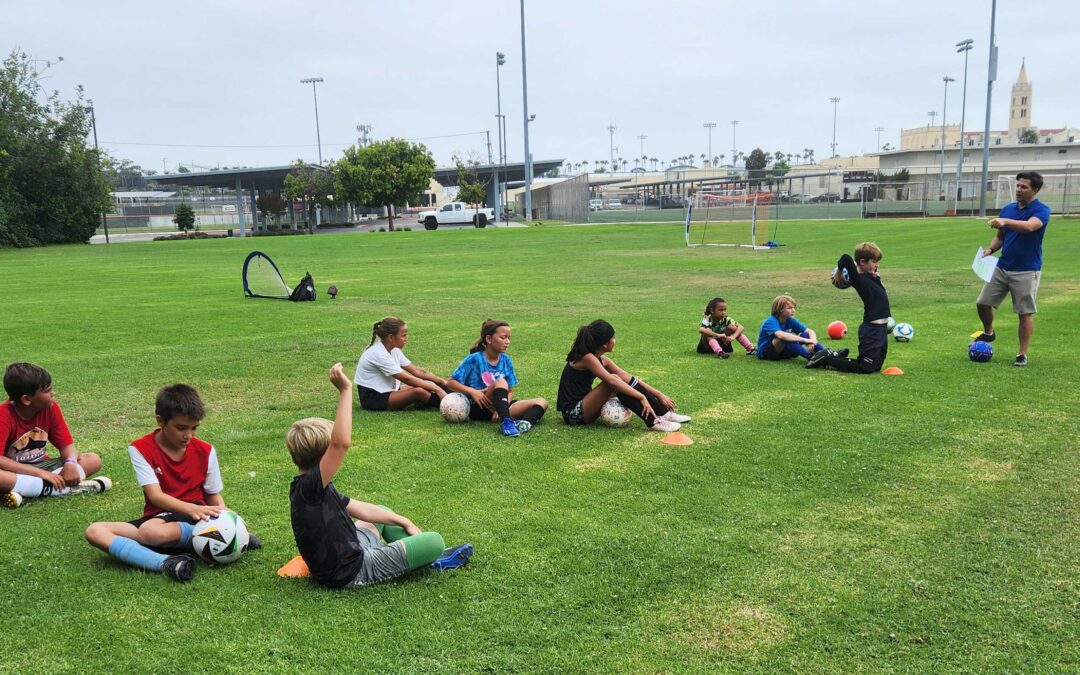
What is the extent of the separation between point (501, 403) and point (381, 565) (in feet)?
9.59

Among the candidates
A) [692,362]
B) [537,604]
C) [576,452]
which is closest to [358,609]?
[537,604]

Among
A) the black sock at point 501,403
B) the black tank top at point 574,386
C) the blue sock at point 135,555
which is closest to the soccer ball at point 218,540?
the blue sock at point 135,555

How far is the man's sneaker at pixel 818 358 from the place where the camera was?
9.30 meters

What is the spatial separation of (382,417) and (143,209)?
292 feet

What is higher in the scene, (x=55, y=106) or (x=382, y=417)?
(x=55, y=106)

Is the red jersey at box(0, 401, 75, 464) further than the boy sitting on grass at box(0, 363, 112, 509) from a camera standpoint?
Yes

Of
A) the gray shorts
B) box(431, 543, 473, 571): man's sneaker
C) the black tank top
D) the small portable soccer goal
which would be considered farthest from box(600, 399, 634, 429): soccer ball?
the small portable soccer goal

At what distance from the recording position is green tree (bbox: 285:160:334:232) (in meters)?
67.8

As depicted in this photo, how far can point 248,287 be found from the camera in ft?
59.5

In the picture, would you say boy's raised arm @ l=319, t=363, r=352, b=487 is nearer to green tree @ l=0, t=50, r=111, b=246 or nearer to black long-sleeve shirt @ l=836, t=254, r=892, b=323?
black long-sleeve shirt @ l=836, t=254, r=892, b=323

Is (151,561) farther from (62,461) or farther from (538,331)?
(538,331)

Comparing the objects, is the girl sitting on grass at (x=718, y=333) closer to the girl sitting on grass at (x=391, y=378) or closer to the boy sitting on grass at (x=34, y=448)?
the girl sitting on grass at (x=391, y=378)

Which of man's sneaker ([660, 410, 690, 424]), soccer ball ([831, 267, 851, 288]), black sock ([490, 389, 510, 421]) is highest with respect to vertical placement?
soccer ball ([831, 267, 851, 288])

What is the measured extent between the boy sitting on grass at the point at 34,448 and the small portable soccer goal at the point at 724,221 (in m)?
27.9
